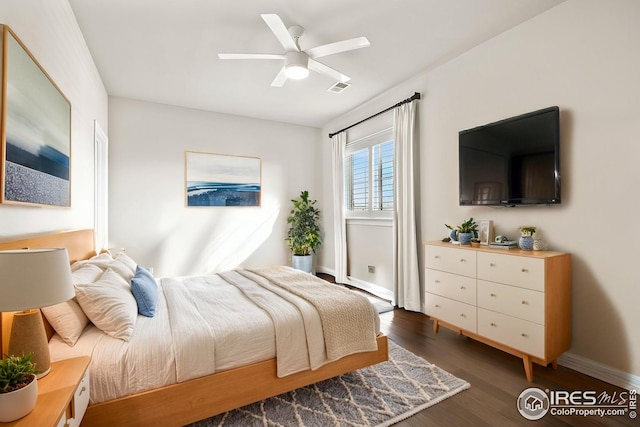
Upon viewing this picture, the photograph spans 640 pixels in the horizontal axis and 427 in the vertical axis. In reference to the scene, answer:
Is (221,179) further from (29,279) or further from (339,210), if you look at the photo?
(29,279)

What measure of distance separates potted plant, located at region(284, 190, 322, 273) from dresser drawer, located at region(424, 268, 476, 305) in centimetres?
249

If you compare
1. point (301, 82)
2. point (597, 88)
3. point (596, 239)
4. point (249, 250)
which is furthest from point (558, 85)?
point (249, 250)

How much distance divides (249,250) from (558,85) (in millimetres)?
4349

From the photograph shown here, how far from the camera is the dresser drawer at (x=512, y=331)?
209cm

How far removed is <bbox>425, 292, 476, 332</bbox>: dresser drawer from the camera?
255cm

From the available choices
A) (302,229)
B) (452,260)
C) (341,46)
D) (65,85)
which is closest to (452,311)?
(452,260)

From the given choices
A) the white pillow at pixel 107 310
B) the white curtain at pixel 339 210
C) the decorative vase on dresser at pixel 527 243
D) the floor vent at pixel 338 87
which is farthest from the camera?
the white curtain at pixel 339 210

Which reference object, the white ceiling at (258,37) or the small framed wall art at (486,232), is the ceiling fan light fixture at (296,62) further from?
the small framed wall art at (486,232)

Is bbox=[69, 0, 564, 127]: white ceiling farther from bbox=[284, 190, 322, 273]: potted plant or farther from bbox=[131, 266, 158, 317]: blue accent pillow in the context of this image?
bbox=[131, 266, 158, 317]: blue accent pillow

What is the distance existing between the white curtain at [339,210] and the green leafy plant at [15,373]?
409 cm

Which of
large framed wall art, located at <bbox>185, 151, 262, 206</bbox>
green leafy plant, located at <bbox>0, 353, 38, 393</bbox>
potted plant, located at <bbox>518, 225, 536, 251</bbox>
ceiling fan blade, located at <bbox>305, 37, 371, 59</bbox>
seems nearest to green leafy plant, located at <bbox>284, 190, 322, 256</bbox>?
large framed wall art, located at <bbox>185, 151, 262, 206</bbox>

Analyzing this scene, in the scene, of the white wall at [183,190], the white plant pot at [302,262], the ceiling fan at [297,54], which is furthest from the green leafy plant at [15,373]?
the white plant pot at [302,262]

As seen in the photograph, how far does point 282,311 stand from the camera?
6.43ft

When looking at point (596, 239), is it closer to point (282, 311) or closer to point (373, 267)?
point (282, 311)
